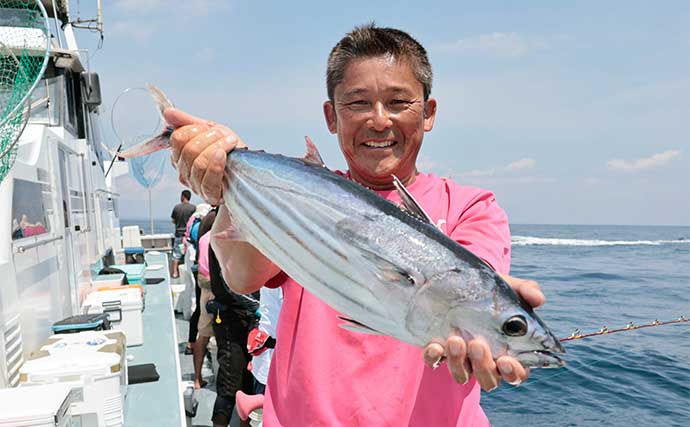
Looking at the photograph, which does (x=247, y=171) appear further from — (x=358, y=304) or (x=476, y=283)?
(x=476, y=283)

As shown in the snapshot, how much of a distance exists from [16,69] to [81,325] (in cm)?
238

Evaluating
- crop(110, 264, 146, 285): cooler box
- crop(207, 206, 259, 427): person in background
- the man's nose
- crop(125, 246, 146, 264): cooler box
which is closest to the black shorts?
crop(207, 206, 259, 427): person in background

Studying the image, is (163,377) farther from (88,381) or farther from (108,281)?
(108,281)

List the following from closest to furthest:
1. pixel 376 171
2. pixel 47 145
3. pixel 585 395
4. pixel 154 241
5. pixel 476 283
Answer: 1. pixel 476 283
2. pixel 376 171
3. pixel 47 145
4. pixel 585 395
5. pixel 154 241

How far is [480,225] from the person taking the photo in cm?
183

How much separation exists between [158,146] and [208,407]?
196 inches

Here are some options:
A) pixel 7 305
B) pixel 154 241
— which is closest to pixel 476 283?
pixel 7 305

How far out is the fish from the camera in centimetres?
132

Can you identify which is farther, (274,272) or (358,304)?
(274,272)

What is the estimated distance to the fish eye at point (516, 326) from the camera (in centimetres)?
130

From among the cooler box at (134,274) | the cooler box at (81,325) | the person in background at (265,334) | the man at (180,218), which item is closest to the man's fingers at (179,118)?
the person in background at (265,334)

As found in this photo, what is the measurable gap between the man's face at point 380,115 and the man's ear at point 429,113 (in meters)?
0.04

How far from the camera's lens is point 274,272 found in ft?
6.72

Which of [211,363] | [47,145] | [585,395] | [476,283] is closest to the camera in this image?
[476,283]
